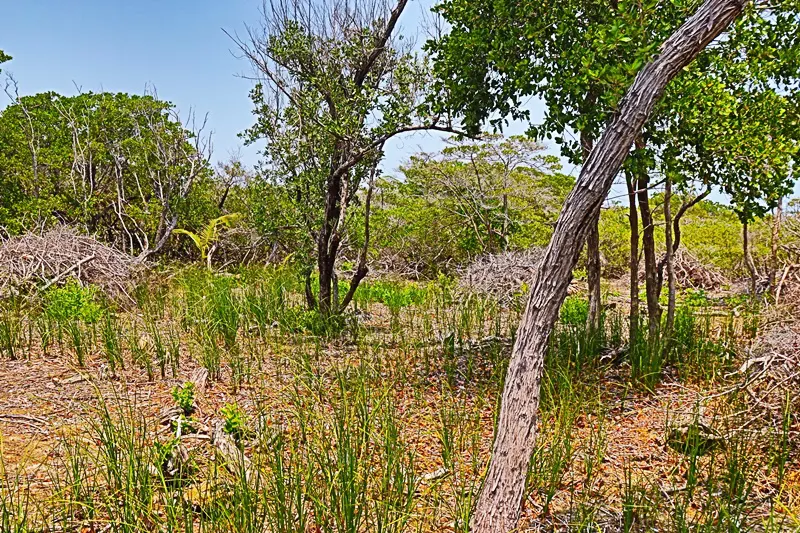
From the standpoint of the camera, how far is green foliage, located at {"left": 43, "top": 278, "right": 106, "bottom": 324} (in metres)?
5.83

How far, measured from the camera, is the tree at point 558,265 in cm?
233

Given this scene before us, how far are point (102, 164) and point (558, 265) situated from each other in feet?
41.8

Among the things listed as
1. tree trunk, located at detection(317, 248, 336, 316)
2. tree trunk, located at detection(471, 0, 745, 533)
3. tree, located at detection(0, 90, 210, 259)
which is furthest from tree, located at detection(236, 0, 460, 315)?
tree, located at detection(0, 90, 210, 259)

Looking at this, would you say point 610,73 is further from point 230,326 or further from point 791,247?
point 791,247

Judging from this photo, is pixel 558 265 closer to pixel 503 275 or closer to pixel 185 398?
pixel 185 398

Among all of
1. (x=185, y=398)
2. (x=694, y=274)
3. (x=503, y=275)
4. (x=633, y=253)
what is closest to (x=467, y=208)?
(x=503, y=275)

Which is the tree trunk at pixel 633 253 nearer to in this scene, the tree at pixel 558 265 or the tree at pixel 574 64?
the tree at pixel 574 64

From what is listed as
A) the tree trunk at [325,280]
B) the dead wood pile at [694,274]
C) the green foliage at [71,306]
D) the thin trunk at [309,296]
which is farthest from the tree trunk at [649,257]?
the dead wood pile at [694,274]

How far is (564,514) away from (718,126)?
10.1ft

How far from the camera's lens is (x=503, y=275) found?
9.23m

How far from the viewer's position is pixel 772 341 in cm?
379

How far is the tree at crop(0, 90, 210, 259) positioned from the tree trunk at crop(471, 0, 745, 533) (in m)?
10.4

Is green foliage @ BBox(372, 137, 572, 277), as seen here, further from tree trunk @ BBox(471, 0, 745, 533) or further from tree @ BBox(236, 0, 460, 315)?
tree trunk @ BBox(471, 0, 745, 533)

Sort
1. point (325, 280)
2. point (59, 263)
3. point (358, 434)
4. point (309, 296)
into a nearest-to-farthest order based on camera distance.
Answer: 1. point (358, 434)
2. point (325, 280)
3. point (309, 296)
4. point (59, 263)
